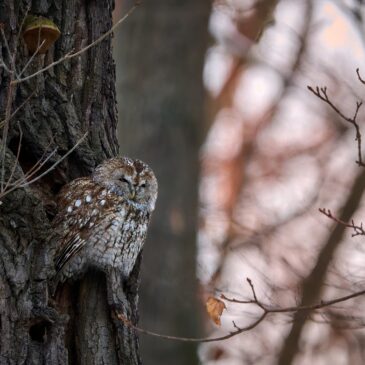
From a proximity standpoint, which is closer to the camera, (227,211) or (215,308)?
(215,308)

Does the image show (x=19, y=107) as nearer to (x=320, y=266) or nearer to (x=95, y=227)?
(x=95, y=227)

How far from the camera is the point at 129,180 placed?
17.1 ft

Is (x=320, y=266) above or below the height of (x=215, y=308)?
above

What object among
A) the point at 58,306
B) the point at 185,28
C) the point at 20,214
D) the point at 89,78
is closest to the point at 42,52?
the point at 89,78

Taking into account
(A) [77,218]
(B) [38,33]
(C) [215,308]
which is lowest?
(C) [215,308]

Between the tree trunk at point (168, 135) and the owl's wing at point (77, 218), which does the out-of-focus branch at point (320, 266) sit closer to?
the tree trunk at point (168, 135)

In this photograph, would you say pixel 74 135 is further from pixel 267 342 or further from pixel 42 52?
pixel 267 342

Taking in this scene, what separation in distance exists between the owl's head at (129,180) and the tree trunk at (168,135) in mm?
2571

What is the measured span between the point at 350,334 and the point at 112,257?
447 cm

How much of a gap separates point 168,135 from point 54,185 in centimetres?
401

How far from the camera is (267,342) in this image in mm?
8703

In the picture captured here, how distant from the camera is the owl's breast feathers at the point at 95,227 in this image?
14.8 ft

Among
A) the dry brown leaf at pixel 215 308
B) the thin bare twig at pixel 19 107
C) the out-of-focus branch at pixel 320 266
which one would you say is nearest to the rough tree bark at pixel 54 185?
the thin bare twig at pixel 19 107

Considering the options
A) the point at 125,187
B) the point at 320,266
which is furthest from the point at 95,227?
the point at 320,266
